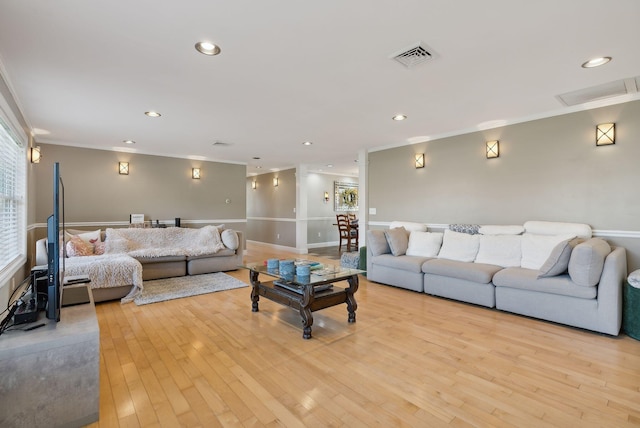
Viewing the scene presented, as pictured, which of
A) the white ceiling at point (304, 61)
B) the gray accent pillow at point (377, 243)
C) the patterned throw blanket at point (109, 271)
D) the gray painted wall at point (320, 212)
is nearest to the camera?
the white ceiling at point (304, 61)

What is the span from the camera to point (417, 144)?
5227 millimetres

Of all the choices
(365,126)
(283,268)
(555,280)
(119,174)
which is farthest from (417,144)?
(119,174)

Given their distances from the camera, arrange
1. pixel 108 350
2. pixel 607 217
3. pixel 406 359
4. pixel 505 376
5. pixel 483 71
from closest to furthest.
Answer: pixel 505 376
pixel 406 359
pixel 108 350
pixel 483 71
pixel 607 217

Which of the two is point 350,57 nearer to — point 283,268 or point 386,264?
point 283,268

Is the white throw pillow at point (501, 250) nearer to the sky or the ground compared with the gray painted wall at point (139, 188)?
nearer to the ground

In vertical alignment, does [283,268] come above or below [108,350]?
above

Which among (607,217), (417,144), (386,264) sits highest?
(417,144)

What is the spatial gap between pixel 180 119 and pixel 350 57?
265 cm

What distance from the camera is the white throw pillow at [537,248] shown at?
133 inches

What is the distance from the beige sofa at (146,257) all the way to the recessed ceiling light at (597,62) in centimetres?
513

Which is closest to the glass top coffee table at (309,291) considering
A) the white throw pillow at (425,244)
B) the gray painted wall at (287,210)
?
the white throw pillow at (425,244)

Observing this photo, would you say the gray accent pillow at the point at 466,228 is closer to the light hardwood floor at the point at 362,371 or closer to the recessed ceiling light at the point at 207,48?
the light hardwood floor at the point at 362,371

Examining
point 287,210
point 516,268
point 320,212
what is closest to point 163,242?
point 287,210

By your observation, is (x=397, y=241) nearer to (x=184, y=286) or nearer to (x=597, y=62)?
(x=597, y=62)
